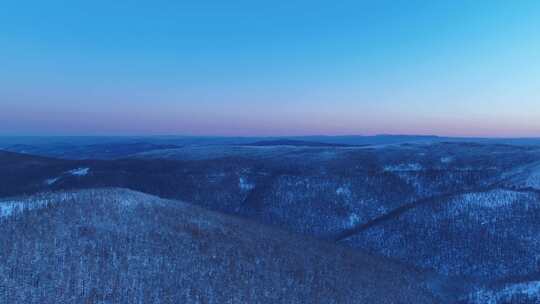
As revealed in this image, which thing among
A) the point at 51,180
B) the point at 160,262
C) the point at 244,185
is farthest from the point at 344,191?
the point at 51,180

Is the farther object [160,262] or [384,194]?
[384,194]

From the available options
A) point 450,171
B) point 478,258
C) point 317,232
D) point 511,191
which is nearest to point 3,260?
point 317,232

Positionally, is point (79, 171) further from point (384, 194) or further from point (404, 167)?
point (404, 167)

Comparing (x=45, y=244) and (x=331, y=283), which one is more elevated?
(x=45, y=244)

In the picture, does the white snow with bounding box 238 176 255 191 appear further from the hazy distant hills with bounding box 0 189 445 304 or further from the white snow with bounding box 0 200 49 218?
the white snow with bounding box 0 200 49 218

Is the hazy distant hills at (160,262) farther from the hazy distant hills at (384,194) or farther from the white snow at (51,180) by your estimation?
the white snow at (51,180)

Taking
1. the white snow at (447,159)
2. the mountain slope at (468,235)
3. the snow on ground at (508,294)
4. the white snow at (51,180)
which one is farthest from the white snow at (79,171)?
the white snow at (447,159)

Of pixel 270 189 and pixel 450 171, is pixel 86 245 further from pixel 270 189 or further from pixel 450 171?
pixel 450 171

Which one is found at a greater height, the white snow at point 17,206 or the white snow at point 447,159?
the white snow at point 447,159
